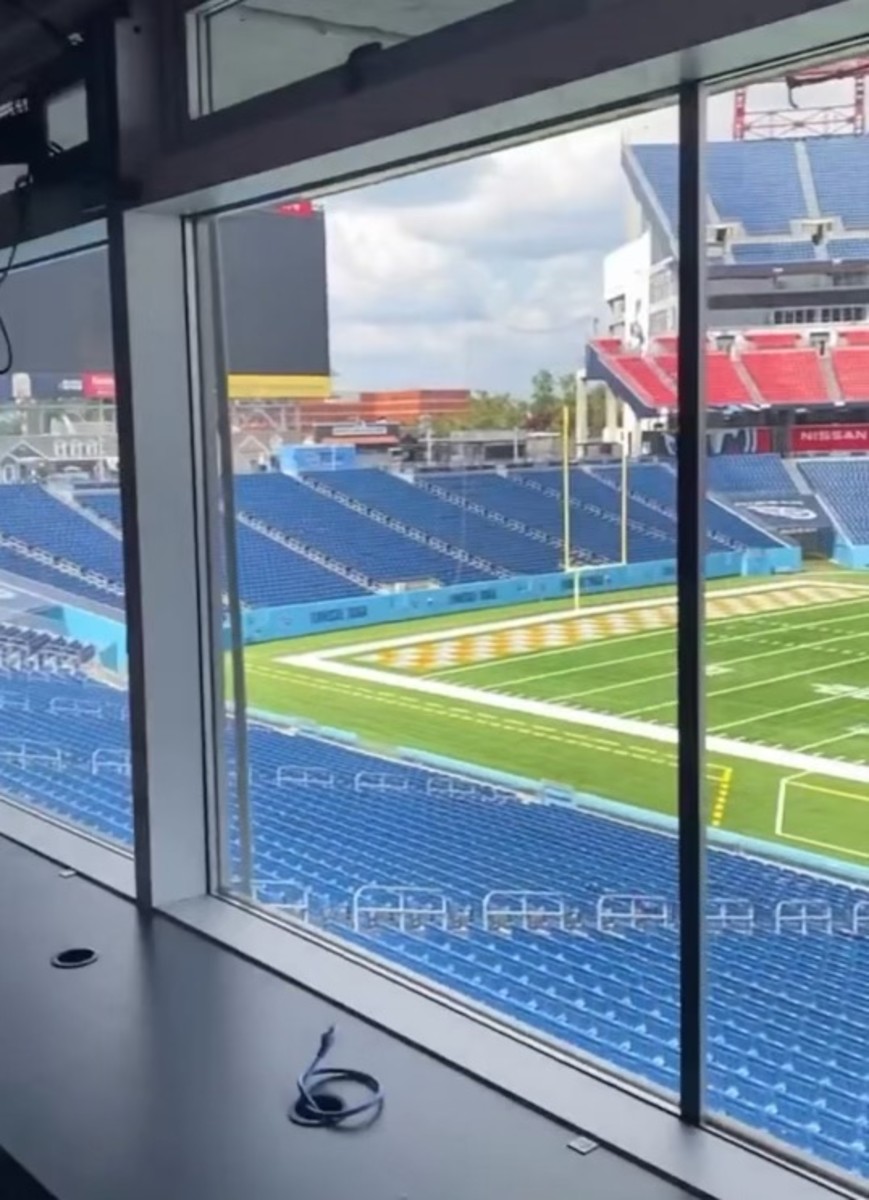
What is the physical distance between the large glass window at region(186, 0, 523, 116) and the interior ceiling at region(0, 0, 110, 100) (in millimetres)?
230

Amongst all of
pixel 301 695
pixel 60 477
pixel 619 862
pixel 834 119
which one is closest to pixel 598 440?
pixel 834 119

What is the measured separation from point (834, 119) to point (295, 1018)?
1.76 meters

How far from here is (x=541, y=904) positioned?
12.0ft

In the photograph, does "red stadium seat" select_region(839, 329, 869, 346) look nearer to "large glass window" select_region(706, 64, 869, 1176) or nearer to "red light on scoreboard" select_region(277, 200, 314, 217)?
"large glass window" select_region(706, 64, 869, 1176)

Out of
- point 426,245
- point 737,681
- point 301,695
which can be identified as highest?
point 426,245

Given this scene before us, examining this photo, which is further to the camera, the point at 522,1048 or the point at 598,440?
the point at 598,440

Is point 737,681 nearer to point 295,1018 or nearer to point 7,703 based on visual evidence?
point 295,1018

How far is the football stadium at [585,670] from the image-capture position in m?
2.01

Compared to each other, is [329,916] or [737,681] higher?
[737,681]

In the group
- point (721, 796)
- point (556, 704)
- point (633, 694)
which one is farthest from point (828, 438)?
point (556, 704)

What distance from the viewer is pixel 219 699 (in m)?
2.92

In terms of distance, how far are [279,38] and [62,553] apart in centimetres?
183

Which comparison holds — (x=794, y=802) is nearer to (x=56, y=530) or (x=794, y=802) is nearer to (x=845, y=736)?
(x=845, y=736)

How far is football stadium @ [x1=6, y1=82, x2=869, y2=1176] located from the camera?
2008 mm
